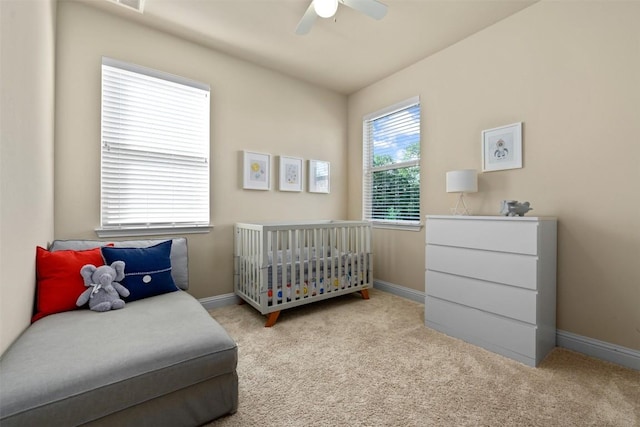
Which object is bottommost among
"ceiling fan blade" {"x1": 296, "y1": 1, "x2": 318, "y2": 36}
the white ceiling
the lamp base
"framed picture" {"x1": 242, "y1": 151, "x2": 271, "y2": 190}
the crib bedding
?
the crib bedding

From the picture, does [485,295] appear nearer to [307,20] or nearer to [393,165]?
[393,165]

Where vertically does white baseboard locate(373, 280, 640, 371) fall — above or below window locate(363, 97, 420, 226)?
below

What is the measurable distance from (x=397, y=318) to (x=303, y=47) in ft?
8.92

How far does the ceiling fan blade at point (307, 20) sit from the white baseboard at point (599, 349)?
292 cm

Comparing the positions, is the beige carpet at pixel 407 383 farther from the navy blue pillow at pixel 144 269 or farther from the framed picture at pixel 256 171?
the framed picture at pixel 256 171

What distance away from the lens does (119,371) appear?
3.37ft

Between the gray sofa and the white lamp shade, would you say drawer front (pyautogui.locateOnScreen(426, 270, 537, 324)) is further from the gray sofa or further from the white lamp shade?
the gray sofa

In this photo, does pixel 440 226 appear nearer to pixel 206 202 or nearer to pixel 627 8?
pixel 627 8

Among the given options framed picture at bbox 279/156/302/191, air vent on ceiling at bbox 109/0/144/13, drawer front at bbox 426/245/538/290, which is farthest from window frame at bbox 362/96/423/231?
air vent on ceiling at bbox 109/0/144/13

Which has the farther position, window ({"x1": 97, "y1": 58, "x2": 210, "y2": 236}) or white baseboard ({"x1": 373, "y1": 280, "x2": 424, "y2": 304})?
white baseboard ({"x1": 373, "y1": 280, "x2": 424, "y2": 304})

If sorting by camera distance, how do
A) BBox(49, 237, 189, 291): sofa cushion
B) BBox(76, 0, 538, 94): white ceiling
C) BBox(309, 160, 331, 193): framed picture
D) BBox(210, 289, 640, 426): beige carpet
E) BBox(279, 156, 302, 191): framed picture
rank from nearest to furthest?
1. BBox(210, 289, 640, 426): beige carpet
2. BBox(49, 237, 189, 291): sofa cushion
3. BBox(76, 0, 538, 94): white ceiling
4. BBox(279, 156, 302, 191): framed picture
5. BBox(309, 160, 331, 193): framed picture

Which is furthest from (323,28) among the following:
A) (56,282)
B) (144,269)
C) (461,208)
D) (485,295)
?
(56,282)

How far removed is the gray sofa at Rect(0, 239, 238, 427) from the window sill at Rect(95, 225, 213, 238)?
0.86m

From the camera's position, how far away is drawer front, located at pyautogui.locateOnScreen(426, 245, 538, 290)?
178cm
